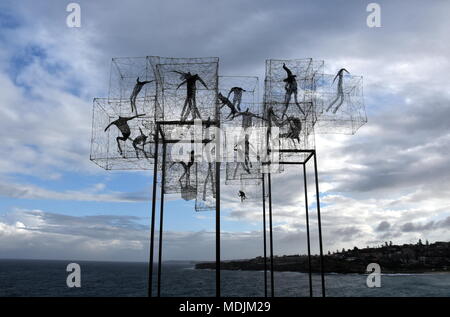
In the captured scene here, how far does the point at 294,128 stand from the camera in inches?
578

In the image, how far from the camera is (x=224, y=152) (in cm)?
1503

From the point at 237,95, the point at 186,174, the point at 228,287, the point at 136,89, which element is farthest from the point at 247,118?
the point at 228,287

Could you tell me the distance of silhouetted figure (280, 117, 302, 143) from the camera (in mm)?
14570

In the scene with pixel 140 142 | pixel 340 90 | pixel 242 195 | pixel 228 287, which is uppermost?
pixel 340 90

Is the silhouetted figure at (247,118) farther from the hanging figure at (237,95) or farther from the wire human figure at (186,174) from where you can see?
the wire human figure at (186,174)

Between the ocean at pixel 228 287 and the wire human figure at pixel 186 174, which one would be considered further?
the ocean at pixel 228 287

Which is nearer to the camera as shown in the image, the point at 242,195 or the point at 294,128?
the point at 294,128

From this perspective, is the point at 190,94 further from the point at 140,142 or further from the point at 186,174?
the point at 186,174

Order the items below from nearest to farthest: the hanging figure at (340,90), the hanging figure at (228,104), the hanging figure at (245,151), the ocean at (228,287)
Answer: the hanging figure at (228,104)
the hanging figure at (340,90)
the hanging figure at (245,151)
the ocean at (228,287)

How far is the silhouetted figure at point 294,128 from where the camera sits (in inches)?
574

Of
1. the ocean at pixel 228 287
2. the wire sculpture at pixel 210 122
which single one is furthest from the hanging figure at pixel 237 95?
the ocean at pixel 228 287
